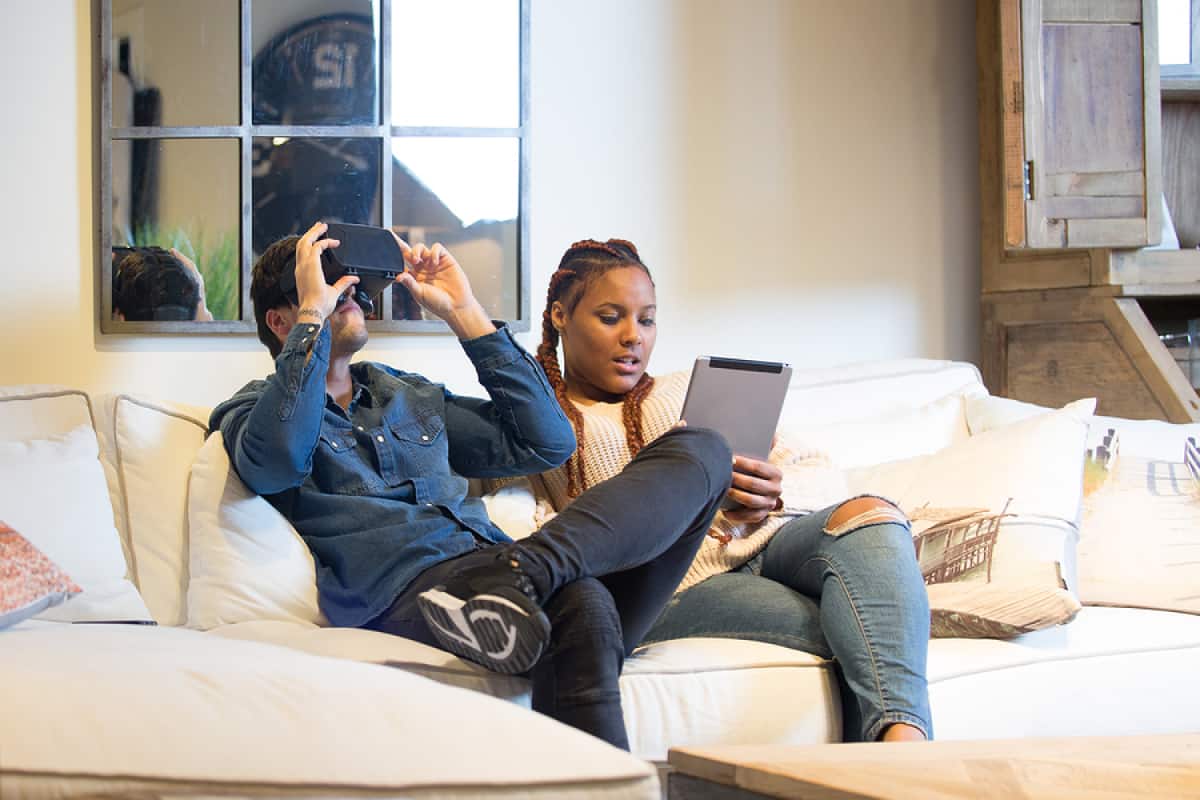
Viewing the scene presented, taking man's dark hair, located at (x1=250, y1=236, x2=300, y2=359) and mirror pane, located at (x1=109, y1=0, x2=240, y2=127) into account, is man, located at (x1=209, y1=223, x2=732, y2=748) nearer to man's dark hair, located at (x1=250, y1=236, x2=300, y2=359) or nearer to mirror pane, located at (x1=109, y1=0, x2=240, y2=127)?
man's dark hair, located at (x1=250, y1=236, x2=300, y2=359)

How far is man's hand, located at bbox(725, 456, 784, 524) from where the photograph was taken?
1.90 meters

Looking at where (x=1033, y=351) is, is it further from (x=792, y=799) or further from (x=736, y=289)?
(x=792, y=799)

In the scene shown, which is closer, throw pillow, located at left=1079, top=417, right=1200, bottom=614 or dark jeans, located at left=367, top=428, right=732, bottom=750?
dark jeans, located at left=367, top=428, right=732, bottom=750

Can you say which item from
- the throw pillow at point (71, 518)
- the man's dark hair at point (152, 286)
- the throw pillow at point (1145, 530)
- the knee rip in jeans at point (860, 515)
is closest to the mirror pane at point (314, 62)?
the man's dark hair at point (152, 286)

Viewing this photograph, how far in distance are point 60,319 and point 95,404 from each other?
2.37 feet

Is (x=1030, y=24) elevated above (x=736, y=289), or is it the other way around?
(x=1030, y=24)

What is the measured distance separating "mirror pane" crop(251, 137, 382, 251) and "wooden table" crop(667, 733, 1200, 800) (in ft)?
5.87

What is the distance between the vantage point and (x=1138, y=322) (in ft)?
9.29

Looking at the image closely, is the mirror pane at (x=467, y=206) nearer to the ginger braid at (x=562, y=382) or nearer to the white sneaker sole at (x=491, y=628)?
the ginger braid at (x=562, y=382)

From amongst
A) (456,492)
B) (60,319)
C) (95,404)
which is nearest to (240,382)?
(60,319)

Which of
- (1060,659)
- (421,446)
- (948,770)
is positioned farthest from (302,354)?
(1060,659)

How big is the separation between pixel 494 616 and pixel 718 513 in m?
0.69

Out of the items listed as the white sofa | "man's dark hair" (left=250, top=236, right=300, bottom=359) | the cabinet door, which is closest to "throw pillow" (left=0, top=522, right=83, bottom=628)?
the white sofa

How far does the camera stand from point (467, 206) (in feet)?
9.12
